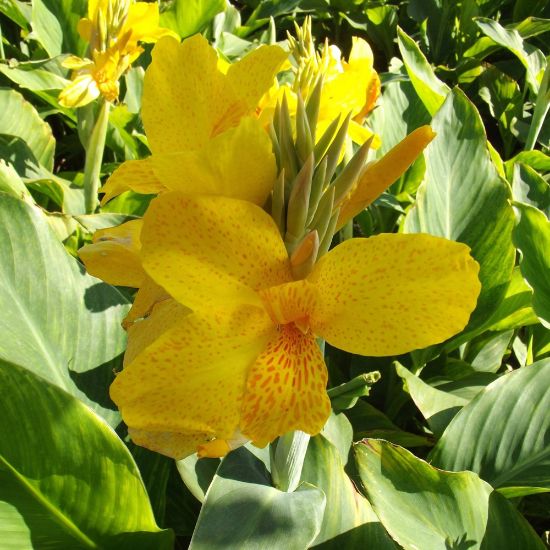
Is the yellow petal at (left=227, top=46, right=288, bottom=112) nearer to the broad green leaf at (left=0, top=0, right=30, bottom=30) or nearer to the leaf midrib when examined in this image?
the leaf midrib

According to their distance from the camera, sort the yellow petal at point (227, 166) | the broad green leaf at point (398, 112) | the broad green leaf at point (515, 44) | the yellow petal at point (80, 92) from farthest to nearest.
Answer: the broad green leaf at point (515, 44) → the broad green leaf at point (398, 112) → the yellow petal at point (80, 92) → the yellow petal at point (227, 166)

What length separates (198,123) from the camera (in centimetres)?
61

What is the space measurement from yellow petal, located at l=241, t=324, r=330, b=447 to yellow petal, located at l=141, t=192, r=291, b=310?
6 cm

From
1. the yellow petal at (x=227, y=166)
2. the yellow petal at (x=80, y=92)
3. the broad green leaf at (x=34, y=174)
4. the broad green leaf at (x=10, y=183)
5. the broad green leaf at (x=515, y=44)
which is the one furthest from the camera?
the broad green leaf at (x=515, y=44)

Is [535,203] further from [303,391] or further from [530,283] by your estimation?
[303,391]

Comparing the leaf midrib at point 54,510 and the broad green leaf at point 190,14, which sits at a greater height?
the broad green leaf at point 190,14

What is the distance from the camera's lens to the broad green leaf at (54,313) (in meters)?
0.97

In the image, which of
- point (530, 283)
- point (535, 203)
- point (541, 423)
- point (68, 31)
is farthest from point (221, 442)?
point (68, 31)

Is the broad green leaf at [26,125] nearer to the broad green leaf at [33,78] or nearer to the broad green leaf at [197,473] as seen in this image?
the broad green leaf at [33,78]

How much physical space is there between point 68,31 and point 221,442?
86.0 inches

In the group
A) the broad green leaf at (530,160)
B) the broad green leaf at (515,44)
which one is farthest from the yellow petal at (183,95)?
the broad green leaf at (515,44)

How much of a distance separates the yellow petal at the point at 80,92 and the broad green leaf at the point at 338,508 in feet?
3.17

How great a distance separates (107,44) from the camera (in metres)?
1.57

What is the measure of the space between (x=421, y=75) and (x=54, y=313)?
126 cm
